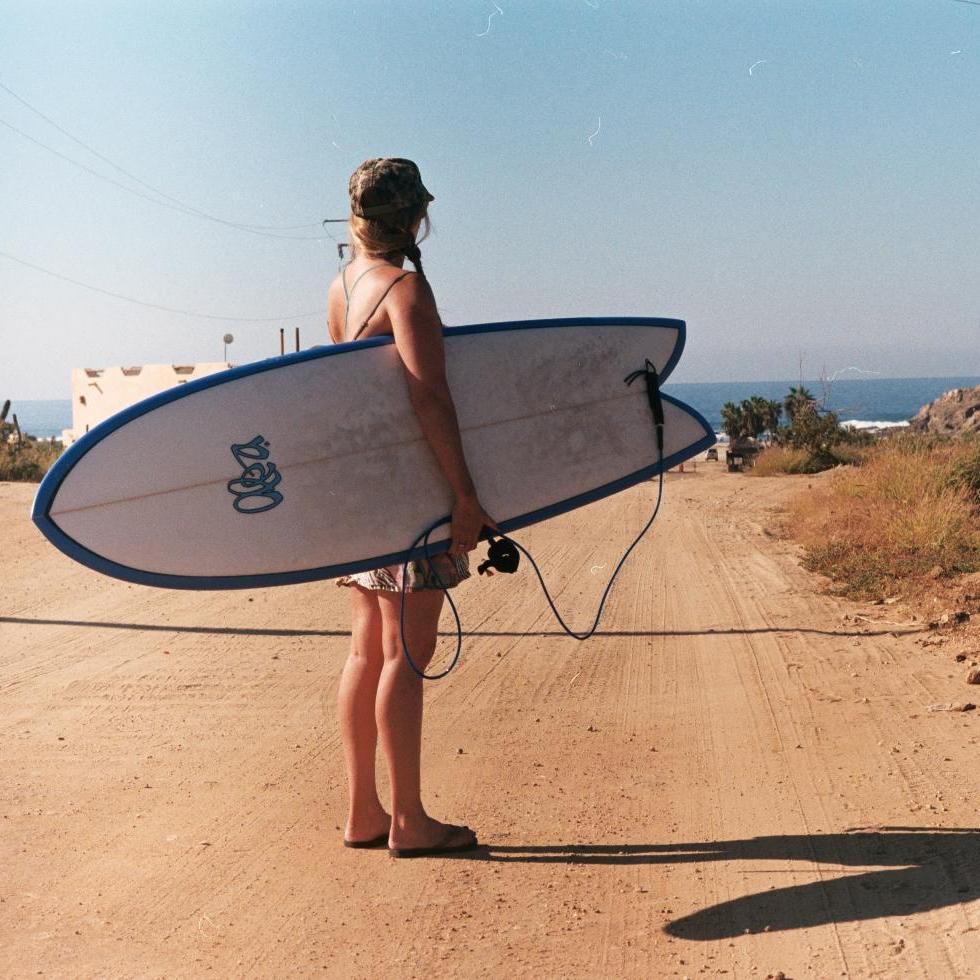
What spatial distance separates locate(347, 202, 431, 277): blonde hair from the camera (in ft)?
10.9

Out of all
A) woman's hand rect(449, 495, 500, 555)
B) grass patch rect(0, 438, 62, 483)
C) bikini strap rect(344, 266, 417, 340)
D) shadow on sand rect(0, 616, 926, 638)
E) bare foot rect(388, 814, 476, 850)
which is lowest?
grass patch rect(0, 438, 62, 483)

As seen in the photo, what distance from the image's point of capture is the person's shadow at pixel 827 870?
2.96 meters

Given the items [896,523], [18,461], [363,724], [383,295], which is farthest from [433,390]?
[18,461]

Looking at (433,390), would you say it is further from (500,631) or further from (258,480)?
(500,631)

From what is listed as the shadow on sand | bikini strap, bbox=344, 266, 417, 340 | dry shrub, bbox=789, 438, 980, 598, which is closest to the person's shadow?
bikini strap, bbox=344, 266, 417, 340

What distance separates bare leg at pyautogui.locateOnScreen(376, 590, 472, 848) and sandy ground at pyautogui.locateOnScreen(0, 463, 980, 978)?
0.12 m

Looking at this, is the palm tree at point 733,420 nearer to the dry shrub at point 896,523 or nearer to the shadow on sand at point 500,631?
the dry shrub at point 896,523

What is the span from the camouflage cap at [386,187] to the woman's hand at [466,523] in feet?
2.97

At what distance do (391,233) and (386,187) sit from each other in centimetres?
13

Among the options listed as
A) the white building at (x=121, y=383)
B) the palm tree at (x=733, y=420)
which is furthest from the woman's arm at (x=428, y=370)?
the palm tree at (x=733, y=420)

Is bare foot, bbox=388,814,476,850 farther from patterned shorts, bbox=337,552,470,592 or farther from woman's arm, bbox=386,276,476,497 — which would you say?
woman's arm, bbox=386,276,476,497

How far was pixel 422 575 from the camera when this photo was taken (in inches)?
133

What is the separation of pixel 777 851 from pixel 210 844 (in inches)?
71.2

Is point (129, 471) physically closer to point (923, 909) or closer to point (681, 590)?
point (923, 909)
